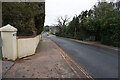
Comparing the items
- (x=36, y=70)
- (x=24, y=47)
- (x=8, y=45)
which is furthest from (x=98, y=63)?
(x=8, y=45)

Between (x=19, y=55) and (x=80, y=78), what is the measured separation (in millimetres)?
4249

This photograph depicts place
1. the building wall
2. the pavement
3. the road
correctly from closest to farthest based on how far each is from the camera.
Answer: the pavement
the road
the building wall

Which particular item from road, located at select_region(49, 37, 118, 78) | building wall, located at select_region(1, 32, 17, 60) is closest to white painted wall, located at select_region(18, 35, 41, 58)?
building wall, located at select_region(1, 32, 17, 60)

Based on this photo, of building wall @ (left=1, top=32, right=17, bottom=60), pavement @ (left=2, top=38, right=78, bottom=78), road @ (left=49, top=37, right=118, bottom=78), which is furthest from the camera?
building wall @ (left=1, top=32, right=17, bottom=60)

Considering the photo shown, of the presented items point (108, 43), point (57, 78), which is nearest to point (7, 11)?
point (57, 78)

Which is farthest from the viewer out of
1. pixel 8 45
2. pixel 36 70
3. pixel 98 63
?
pixel 98 63

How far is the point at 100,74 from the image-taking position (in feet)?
12.6

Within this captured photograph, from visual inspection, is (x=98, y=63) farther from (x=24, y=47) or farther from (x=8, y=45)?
(x=8, y=45)

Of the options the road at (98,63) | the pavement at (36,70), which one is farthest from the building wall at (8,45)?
the road at (98,63)

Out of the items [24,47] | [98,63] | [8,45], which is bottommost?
[98,63]

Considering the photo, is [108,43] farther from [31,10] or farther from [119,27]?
Answer: [31,10]

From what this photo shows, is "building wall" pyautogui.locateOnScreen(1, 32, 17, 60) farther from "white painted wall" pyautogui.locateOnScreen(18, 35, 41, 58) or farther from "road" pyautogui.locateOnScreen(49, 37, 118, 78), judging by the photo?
"road" pyautogui.locateOnScreen(49, 37, 118, 78)

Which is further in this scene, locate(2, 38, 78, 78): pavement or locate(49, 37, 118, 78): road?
locate(49, 37, 118, 78): road

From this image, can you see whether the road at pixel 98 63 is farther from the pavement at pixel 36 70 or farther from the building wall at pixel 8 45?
the building wall at pixel 8 45
